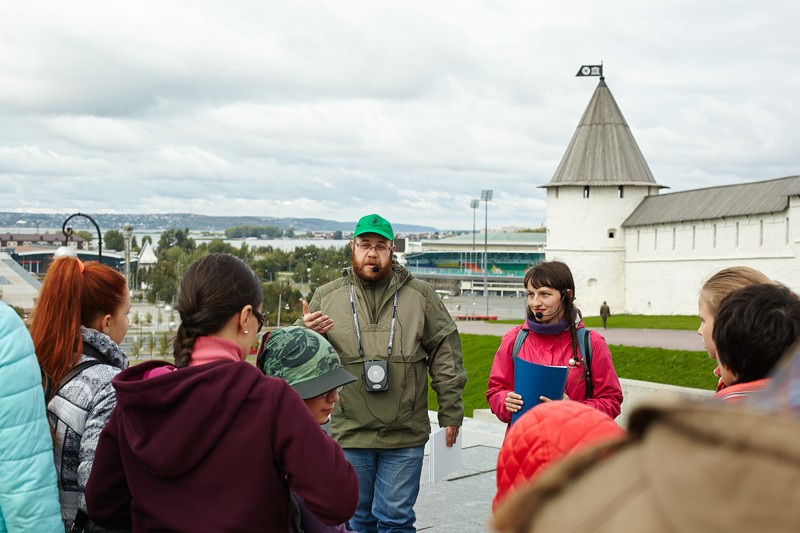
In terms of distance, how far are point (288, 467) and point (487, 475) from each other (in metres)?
4.83

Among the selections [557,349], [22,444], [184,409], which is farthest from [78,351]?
[557,349]

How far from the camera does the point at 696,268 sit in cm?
3994

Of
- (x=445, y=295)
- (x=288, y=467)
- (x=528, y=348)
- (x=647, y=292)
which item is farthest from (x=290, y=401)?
(x=445, y=295)

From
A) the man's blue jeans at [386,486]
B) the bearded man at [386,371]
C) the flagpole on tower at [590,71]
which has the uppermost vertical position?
the flagpole on tower at [590,71]

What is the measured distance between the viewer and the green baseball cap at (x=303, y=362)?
2.40 meters

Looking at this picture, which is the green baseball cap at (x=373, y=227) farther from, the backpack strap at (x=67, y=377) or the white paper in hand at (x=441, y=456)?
the backpack strap at (x=67, y=377)

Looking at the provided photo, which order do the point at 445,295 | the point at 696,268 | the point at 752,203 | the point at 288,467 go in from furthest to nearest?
the point at 445,295
the point at 696,268
the point at 752,203
the point at 288,467

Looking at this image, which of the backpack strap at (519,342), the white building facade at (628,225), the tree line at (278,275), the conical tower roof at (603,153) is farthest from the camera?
the tree line at (278,275)

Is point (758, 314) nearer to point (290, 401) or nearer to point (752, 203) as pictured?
point (290, 401)

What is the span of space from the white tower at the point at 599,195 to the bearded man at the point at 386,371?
42.6 m

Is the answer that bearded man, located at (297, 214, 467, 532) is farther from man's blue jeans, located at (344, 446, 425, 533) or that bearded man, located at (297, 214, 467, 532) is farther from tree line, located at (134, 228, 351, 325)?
tree line, located at (134, 228, 351, 325)

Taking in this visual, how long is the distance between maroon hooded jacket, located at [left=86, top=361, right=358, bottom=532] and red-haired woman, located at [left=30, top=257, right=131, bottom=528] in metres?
0.67

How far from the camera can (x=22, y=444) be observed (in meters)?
2.45

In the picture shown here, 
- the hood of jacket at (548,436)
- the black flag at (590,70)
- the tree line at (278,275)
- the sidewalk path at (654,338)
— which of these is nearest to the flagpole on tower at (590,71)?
the black flag at (590,70)
